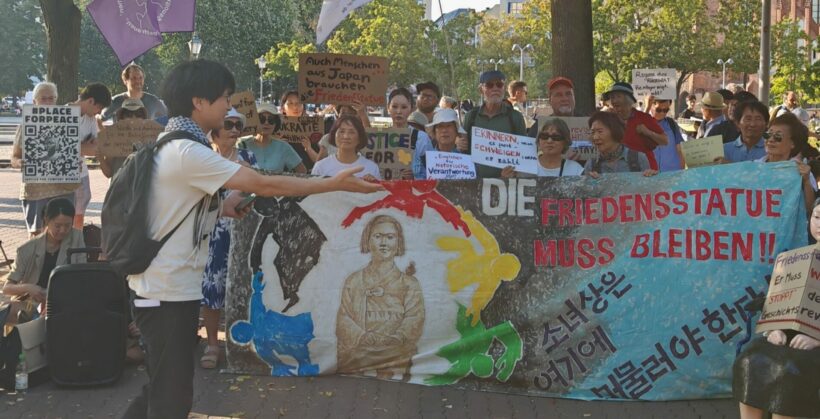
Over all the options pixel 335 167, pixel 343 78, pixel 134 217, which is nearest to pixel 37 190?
pixel 343 78

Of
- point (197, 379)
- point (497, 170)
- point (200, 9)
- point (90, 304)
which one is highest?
point (200, 9)

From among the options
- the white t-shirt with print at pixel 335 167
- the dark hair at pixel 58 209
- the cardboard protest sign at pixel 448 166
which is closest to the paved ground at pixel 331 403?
the dark hair at pixel 58 209

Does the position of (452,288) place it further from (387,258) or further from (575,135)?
(575,135)

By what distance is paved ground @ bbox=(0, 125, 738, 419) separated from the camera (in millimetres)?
6312

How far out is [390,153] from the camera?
867cm

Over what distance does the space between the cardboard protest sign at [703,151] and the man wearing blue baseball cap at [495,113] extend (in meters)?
1.78

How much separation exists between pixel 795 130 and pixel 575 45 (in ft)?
14.6

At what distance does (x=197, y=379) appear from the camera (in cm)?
707

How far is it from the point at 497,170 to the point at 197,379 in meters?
2.75

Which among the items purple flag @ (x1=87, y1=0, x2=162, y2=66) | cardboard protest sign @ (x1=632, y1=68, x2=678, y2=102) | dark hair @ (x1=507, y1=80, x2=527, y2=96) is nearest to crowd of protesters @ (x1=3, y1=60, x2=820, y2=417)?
purple flag @ (x1=87, y1=0, x2=162, y2=66)

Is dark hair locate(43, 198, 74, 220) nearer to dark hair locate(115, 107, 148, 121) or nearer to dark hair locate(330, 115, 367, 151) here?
dark hair locate(330, 115, 367, 151)

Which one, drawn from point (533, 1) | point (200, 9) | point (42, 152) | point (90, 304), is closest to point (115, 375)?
point (90, 304)

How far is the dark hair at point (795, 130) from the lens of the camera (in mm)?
6723

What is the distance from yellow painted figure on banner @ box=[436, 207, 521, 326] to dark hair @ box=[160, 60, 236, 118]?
2.66 m
